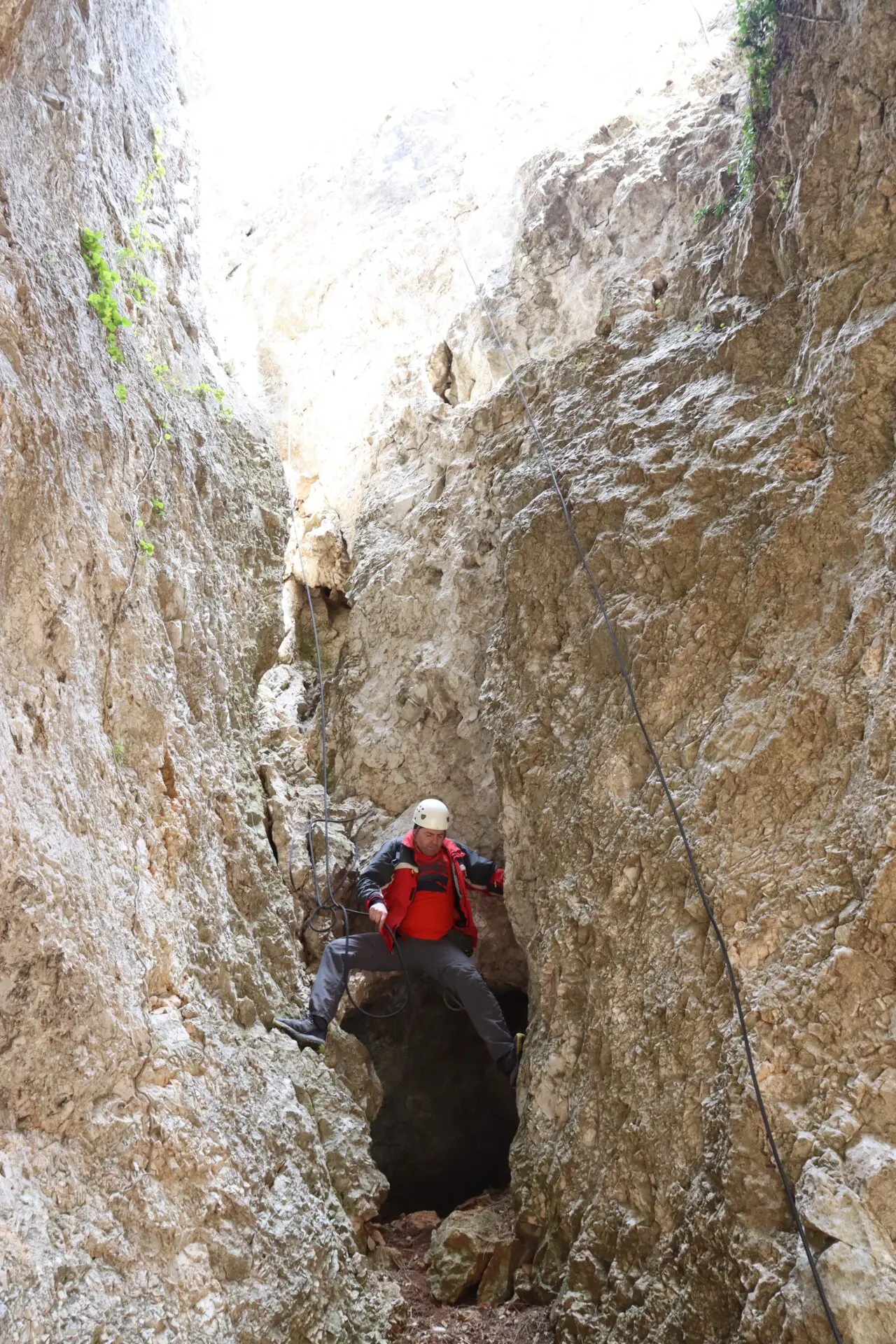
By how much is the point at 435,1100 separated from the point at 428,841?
2059 millimetres

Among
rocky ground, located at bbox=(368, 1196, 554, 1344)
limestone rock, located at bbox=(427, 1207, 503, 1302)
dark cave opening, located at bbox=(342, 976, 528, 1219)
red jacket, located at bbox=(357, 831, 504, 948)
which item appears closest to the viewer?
rocky ground, located at bbox=(368, 1196, 554, 1344)

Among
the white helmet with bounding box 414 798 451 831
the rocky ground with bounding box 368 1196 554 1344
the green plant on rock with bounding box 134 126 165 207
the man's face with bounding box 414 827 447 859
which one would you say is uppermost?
the green plant on rock with bounding box 134 126 165 207

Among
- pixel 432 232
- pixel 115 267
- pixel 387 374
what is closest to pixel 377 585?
pixel 387 374

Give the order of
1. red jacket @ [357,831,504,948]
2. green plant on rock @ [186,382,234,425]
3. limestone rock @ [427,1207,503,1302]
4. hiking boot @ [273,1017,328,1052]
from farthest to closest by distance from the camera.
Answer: green plant on rock @ [186,382,234,425] → red jacket @ [357,831,504,948] → hiking boot @ [273,1017,328,1052] → limestone rock @ [427,1207,503,1302]

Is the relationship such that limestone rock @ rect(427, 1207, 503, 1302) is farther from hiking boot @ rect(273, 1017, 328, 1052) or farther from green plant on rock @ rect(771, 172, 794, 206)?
green plant on rock @ rect(771, 172, 794, 206)

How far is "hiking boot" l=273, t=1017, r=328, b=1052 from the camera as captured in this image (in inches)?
207

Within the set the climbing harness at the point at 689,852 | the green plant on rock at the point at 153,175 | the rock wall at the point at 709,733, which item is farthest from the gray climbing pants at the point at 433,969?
the green plant on rock at the point at 153,175

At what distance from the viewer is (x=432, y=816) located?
6.22 meters

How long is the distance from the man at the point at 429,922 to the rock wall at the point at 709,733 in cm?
43

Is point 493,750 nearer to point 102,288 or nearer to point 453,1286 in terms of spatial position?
point 453,1286

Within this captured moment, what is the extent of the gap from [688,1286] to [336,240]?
403 inches

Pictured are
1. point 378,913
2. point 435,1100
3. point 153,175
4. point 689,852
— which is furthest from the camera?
point 435,1100

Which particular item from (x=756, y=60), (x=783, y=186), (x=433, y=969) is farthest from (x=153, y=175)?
(x=433, y=969)

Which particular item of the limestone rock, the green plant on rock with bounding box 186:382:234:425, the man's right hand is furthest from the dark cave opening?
the green plant on rock with bounding box 186:382:234:425
